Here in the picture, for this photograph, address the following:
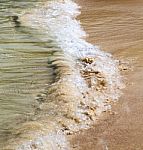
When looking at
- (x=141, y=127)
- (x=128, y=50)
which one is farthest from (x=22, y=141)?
(x=128, y=50)

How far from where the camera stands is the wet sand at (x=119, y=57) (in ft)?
16.3

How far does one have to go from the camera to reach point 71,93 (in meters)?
6.19

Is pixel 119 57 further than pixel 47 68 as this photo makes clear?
Yes

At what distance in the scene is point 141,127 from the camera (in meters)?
5.21

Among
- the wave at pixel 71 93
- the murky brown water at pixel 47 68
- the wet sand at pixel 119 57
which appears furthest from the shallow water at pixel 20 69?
the wet sand at pixel 119 57

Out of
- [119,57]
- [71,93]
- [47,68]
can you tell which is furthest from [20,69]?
[119,57]

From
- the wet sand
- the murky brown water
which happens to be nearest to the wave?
the murky brown water

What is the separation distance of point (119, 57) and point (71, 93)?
1797mm

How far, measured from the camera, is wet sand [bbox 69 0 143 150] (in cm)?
498

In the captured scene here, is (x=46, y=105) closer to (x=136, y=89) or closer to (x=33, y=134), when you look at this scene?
(x=33, y=134)

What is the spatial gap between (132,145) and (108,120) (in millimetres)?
666

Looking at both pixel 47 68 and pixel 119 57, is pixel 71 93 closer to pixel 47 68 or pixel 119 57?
pixel 47 68

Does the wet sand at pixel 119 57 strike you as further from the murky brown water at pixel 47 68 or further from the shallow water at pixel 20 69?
the shallow water at pixel 20 69

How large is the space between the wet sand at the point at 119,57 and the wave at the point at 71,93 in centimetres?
16
